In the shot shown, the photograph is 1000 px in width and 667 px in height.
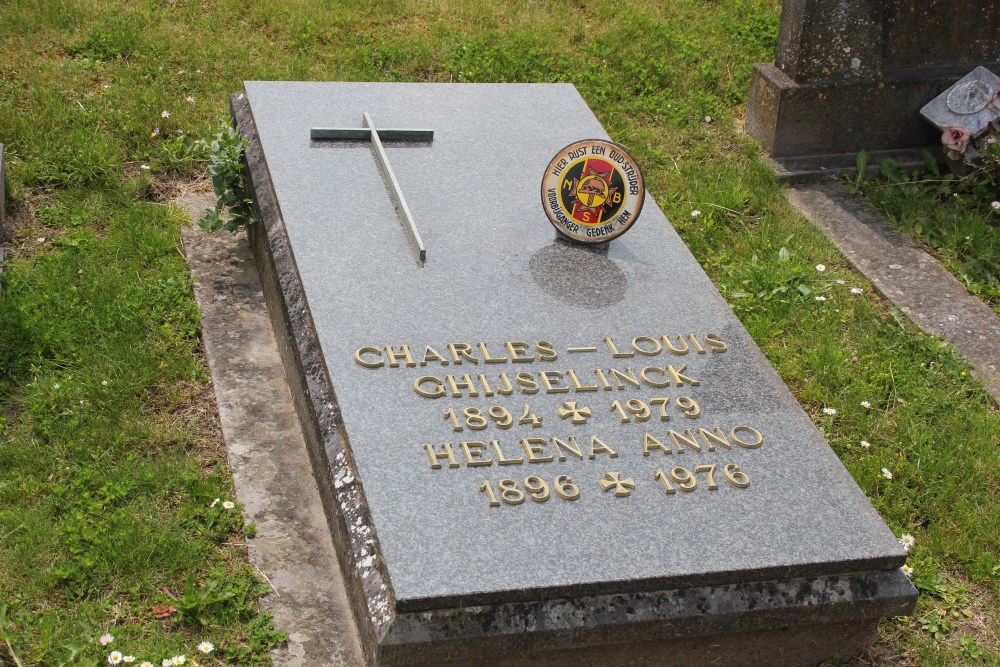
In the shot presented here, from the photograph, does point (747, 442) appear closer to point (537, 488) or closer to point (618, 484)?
point (618, 484)

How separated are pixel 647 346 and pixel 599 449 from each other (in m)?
0.52

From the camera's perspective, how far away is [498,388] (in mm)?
3072

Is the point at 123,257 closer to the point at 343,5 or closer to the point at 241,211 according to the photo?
the point at 241,211

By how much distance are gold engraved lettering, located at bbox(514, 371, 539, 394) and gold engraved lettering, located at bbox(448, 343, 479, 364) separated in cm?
14

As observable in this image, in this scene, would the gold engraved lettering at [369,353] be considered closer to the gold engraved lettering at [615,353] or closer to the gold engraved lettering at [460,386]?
the gold engraved lettering at [460,386]

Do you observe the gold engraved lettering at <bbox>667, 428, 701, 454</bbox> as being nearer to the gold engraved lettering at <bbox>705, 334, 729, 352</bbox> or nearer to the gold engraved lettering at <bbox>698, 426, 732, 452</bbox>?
the gold engraved lettering at <bbox>698, 426, 732, 452</bbox>

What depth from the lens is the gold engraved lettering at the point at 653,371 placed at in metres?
3.16

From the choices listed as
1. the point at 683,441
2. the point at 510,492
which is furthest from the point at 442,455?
the point at 683,441

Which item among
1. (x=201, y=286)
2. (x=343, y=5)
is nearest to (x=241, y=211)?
(x=201, y=286)

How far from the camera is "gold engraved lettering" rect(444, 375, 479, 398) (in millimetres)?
3039

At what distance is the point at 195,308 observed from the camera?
414 centimetres

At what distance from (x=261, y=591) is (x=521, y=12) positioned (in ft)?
14.1

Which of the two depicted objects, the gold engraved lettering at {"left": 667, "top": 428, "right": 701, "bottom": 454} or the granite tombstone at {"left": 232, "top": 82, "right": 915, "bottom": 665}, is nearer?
the granite tombstone at {"left": 232, "top": 82, "right": 915, "bottom": 665}

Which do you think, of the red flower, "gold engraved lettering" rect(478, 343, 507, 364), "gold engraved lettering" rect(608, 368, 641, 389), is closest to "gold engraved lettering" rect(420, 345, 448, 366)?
"gold engraved lettering" rect(478, 343, 507, 364)
